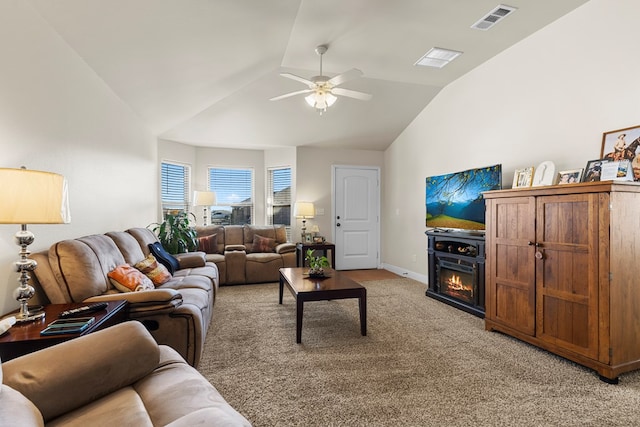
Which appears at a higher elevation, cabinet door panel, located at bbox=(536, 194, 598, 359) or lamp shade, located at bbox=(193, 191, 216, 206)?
lamp shade, located at bbox=(193, 191, 216, 206)

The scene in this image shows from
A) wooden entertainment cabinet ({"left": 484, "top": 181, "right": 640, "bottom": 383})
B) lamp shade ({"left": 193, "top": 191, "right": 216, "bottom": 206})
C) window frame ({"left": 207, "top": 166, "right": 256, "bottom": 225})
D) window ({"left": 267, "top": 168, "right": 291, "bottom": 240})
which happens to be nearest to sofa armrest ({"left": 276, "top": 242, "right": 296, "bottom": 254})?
window ({"left": 267, "top": 168, "right": 291, "bottom": 240})

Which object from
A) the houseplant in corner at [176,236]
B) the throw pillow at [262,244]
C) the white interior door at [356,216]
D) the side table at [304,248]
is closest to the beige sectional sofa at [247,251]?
the throw pillow at [262,244]

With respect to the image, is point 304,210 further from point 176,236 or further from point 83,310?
point 83,310

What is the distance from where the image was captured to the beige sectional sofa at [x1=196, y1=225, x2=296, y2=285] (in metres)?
5.12

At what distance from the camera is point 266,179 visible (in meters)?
6.59

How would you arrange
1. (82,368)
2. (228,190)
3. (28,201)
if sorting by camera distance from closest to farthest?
(82,368) < (28,201) < (228,190)

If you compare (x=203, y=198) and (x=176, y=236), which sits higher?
(x=203, y=198)

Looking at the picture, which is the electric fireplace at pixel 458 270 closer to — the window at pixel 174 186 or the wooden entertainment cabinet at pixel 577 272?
the wooden entertainment cabinet at pixel 577 272

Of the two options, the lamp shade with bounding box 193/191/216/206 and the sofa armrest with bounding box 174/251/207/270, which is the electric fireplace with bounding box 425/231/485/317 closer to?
the sofa armrest with bounding box 174/251/207/270

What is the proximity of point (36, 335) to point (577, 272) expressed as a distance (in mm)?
3395

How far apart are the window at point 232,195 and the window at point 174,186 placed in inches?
18.5

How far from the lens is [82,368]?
1205 millimetres

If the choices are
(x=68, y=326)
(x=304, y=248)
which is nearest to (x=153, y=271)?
(x=68, y=326)

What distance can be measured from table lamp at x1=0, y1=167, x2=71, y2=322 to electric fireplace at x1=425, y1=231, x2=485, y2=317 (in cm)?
366
